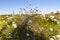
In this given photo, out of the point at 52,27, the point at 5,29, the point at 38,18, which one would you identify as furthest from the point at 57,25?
the point at 5,29

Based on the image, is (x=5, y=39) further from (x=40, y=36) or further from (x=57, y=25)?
(x=57, y=25)

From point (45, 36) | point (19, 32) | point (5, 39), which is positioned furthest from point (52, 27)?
point (5, 39)

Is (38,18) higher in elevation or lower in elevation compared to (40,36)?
higher

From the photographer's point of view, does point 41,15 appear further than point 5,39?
Yes

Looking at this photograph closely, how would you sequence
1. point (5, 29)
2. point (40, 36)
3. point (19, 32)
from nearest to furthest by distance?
point (40, 36)
point (19, 32)
point (5, 29)

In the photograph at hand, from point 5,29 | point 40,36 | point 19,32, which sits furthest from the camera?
point 5,29

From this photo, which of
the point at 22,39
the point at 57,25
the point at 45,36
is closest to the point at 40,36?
the point at 45,36

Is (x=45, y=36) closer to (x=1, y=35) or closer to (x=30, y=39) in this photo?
(x=30, y=39)

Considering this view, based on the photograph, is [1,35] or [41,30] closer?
[41,30]

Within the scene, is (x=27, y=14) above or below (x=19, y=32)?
above
